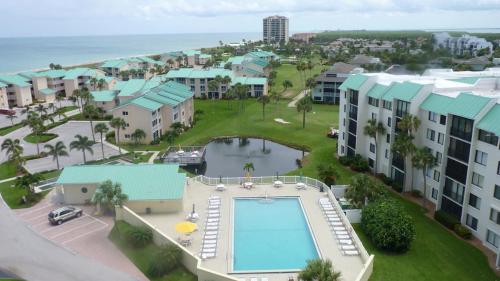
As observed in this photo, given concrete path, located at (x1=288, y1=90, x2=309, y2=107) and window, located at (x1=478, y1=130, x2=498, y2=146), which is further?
concrete path, located at (x1=288, y1=90, x2=309, y2=107)

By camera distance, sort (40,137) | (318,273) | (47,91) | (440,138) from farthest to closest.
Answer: (47,91) → (40,137) → (440,138) → (318,273)

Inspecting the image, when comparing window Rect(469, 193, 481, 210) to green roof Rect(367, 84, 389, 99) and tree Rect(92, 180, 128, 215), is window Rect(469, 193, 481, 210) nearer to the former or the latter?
green roof Rect(367, 84, 389, 99)

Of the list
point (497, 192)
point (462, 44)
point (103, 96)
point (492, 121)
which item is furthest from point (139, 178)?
point (462, 44)

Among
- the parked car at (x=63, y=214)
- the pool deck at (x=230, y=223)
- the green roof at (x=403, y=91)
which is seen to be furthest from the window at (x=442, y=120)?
the parked car at (x=63, y=214)

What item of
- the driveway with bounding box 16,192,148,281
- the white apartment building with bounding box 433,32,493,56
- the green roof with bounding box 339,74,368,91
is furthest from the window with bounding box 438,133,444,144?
the white apartment building with bounding box 433,32,493,56

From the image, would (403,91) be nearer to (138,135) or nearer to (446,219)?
(446,219)

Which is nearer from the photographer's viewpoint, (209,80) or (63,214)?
(63,214)
